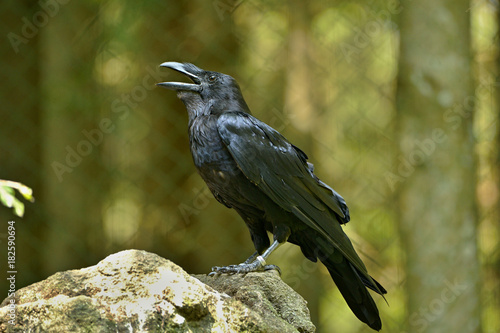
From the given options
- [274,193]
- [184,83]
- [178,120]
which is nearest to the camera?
[274,193]

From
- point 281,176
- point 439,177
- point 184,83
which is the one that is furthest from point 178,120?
point 281,176

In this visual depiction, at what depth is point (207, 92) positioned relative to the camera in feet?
10.1

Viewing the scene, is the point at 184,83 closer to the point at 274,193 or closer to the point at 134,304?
the point at 274,193

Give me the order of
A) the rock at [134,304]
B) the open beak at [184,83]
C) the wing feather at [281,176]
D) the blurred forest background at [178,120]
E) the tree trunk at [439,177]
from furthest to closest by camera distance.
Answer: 1. the blurred forest background at [178,120]
2. the tree trunk at [439,177]
3. the open beak at [184,83]
4. the wing feather at [281,176]
5. the rock at [134,304]

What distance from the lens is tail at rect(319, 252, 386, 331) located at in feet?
9.23

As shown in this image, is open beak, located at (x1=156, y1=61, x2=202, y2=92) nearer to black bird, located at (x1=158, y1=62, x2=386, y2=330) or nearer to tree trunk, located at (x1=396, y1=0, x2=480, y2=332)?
black bird, located at (x1=158, y1=62, x2=386, y2=330)

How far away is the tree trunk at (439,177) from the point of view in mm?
3947

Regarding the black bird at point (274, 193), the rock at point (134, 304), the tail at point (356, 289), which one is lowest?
the rock at point (134, 304)

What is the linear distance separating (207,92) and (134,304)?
1.35 m

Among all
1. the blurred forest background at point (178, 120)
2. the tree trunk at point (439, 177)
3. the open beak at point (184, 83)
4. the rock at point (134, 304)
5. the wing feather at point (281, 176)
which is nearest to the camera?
the rock at point (134, 304)

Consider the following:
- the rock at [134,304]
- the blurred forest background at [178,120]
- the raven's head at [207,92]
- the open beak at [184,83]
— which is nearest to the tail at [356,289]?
the rock at [134,304]

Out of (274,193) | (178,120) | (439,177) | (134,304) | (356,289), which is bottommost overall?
(134,304)

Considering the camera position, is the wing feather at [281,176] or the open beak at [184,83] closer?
the wing feather at [281,176]

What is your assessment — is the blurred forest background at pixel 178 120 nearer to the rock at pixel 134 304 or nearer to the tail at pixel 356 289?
the tail at pixel 356 289
